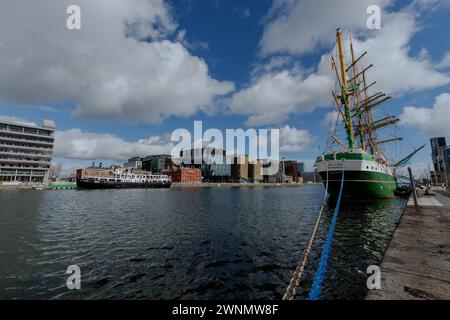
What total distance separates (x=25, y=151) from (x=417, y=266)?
493 feet

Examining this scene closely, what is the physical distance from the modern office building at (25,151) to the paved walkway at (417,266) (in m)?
145

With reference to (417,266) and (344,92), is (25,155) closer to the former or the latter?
(344,92)

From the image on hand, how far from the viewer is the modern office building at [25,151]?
104 meters

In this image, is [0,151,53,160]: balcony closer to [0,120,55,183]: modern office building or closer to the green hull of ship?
[0,120,55,183]: modern office building

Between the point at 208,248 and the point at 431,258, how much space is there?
9.89 m

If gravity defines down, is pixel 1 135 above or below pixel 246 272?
above

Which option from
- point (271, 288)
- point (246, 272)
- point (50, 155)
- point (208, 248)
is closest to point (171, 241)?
point (208, 248)

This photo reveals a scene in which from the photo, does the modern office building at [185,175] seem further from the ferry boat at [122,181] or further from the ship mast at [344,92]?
the ship mast at [344,92]

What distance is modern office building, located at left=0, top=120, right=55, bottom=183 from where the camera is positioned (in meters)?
104

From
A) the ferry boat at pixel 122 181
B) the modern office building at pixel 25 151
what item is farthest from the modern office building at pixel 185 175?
the modern office building at pixel 25 151

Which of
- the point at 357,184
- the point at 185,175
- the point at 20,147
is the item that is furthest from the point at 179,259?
the point at 185,175

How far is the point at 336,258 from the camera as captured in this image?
34.0 ft
